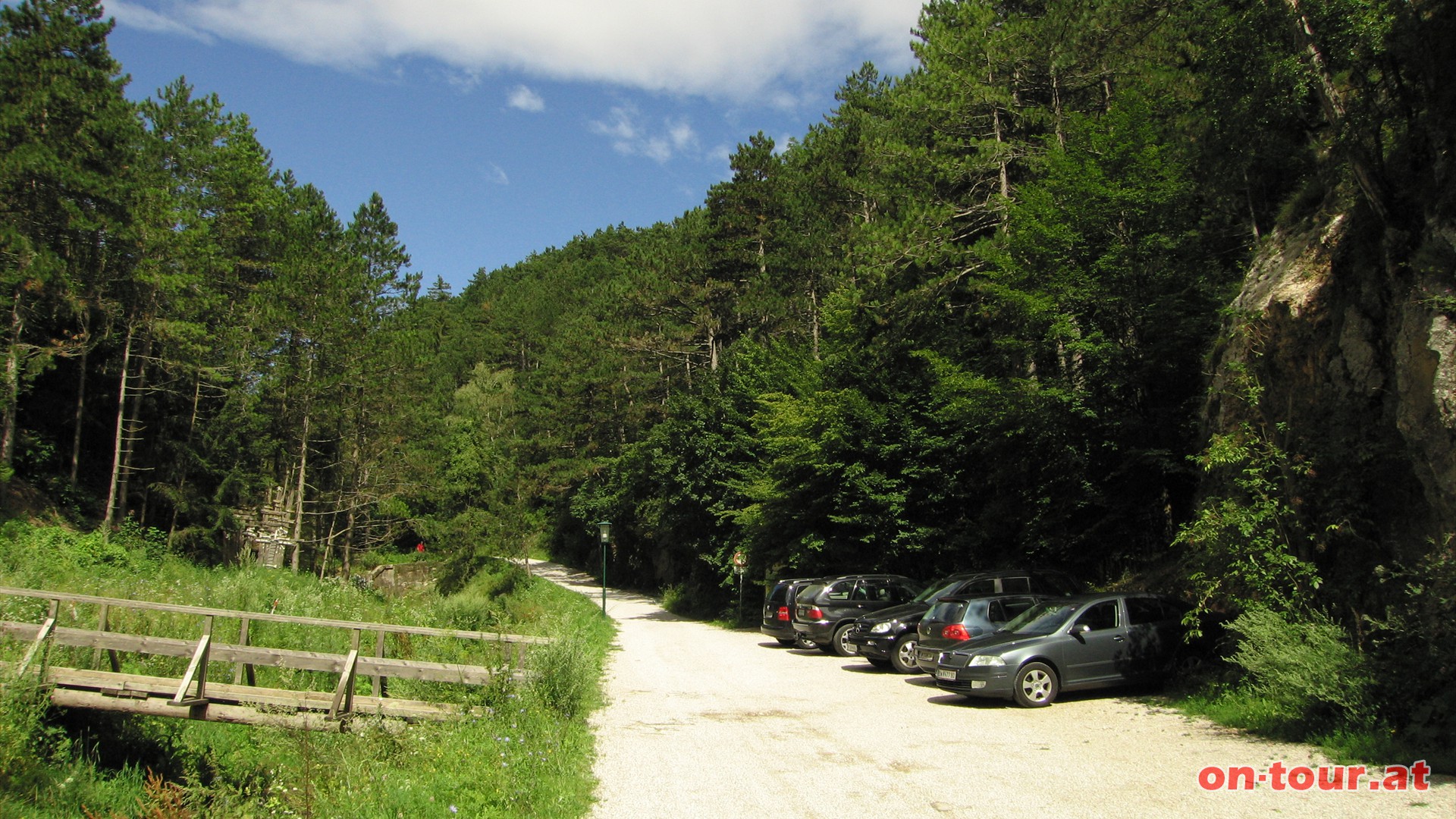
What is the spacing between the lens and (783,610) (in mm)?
20516

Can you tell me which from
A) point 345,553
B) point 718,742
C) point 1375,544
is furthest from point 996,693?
point 345,553

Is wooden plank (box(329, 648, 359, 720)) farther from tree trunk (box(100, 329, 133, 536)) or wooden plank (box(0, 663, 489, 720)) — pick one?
tree trunk (box(100, 329, 133, 536))

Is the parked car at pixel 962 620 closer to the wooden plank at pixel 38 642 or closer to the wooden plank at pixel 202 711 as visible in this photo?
the wooden plank at pixel 202 711

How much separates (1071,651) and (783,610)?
9.81 metres

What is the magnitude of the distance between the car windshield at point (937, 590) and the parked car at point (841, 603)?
1617 millimetres

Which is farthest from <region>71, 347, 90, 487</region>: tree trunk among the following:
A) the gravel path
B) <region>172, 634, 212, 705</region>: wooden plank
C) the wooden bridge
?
the gravel path

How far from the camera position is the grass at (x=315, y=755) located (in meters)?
7.25

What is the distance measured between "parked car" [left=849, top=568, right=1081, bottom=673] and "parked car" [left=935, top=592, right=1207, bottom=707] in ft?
9.99

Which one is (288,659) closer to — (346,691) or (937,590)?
(346,691)

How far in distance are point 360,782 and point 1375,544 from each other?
1169 cm

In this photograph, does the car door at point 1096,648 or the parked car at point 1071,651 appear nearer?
the parked car at point 1071,651

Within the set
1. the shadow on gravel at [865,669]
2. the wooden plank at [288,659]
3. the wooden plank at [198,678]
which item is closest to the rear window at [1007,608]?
the shadow on gravel at [865,669]

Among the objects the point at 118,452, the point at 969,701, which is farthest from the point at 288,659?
the point at 118,452

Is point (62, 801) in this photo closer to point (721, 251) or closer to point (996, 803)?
point (996, 803)
